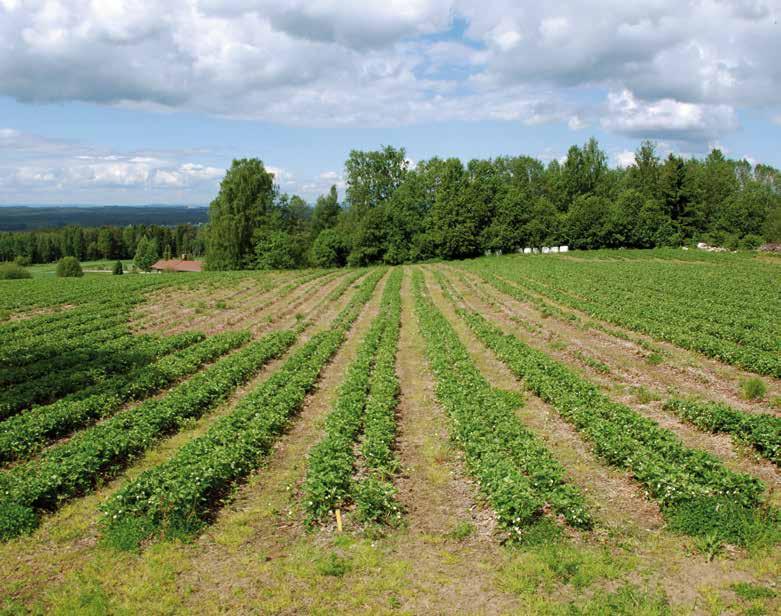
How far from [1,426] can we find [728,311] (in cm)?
2792

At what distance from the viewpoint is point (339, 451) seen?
10547 millimetres

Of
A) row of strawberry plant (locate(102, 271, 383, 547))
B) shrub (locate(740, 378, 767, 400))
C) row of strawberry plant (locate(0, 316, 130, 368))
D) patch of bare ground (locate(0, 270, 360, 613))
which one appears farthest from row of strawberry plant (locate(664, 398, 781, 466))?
row of strawberry plant (locate(0, 316, 130, 368))

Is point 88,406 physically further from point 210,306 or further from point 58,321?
point 210,306

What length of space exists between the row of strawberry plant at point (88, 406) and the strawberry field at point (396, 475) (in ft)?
0.25

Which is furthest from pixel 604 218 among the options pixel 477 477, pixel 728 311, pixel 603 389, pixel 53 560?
pixel 53 560

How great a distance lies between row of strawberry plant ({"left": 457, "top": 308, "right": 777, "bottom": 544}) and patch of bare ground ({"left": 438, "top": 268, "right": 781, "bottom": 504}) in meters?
0.99

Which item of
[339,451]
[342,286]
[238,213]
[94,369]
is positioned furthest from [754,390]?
[238,213]

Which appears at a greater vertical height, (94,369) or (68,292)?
(68,292)

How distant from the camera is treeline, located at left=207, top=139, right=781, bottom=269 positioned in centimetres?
7231

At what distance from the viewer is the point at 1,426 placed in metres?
12.1

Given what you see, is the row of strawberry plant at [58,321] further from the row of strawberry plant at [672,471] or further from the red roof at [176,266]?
the red roof at [176,266]

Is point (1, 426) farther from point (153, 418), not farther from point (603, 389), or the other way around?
point (603, 389)

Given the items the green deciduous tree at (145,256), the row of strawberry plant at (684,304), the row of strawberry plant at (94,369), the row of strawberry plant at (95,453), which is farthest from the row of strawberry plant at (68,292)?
the green deciduous tree at (145,256)

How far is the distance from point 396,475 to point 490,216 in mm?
67559
